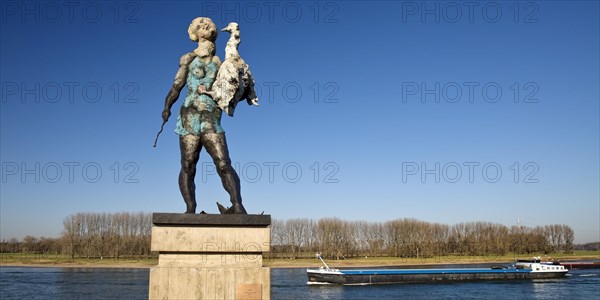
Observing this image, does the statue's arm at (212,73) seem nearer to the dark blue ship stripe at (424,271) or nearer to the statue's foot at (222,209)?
the statue's foot at (222,209)

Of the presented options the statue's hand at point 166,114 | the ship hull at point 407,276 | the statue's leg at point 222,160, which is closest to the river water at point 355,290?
the ship hull at point 407,276

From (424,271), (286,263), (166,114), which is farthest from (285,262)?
(166,114)

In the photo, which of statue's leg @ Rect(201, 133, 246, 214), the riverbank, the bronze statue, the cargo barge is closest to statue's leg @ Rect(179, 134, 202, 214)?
the bronze statue

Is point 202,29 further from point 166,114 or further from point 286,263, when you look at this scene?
point 286,263

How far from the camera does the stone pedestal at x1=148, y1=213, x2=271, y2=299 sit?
733cm

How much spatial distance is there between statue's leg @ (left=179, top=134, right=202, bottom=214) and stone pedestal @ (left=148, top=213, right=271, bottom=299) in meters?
0.59

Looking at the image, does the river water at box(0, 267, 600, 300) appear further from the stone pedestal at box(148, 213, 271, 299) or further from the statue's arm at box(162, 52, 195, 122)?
the stone pedestal at box(148, 213, 271, 299)

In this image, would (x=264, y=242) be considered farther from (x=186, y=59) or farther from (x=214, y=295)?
(x=186, y=59)

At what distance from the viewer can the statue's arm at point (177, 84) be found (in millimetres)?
8305

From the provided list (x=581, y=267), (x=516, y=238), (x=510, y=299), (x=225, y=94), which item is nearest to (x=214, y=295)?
(x=225, y=94)

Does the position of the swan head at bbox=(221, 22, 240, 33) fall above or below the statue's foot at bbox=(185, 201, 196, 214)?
above

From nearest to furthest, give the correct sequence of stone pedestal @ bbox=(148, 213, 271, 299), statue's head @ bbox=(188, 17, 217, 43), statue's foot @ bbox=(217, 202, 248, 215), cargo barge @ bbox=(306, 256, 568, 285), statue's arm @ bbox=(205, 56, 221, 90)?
1. stone pedestal @ bbox=(148, 213, 271, 299)
2. statue's foot @ bbox=(217, 202, 248, 215)
3. statue's arm @ bbox=(205, 56, 221, 90)
4. statue's head @ bbox=(188, 17, 217, 43)
5. cargo barge @ bbox=(306, 256, 568, 285)

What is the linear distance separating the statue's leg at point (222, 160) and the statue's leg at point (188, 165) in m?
0.17

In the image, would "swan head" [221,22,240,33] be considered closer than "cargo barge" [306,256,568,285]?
Yes
